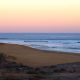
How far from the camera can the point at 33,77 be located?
17719 mm

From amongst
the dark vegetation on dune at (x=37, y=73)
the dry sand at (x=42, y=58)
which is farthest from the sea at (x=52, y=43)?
the dark vegetation on dune at (x=37, y=73)

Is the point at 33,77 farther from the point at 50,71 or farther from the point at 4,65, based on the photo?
the point at 4,65

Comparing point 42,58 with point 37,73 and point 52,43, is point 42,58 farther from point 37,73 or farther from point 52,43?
point 52,43

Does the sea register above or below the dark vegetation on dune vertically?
above

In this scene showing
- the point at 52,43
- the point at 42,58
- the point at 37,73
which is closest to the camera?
the point at 37,73

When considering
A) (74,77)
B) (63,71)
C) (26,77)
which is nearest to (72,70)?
(63,71)

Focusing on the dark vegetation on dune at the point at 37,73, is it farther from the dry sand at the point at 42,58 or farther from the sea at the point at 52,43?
the sea at the point at 52,43

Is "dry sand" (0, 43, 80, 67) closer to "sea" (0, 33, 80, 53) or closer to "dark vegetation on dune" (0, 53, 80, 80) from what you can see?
"dark vegetation on dune" (0, 53, 80, 80)

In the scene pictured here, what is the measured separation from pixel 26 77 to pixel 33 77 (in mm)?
383

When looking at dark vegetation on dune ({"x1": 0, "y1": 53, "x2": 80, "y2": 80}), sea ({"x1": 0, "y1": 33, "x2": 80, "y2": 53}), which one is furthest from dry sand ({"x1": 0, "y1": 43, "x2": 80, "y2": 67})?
sea ({"x1": 0, "y1": 33, "x2": 80, "y2": 53})

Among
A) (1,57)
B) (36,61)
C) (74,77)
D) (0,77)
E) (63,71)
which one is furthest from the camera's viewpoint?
(36,61)

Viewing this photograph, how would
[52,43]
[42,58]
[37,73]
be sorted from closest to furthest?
1. [37,73]
2. [42,58]
3. [52,43]

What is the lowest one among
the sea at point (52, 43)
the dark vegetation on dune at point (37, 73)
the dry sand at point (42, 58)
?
the dark vegetation on dune at point (37, 73)

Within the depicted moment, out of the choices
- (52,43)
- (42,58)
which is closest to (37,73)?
(42,58)
